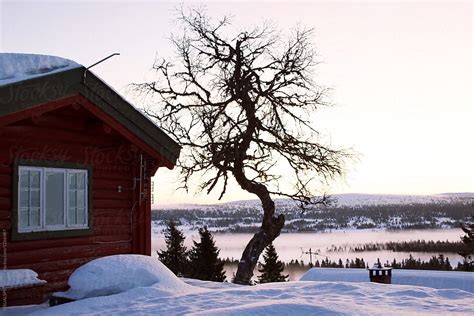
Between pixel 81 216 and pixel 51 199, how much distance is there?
852mm

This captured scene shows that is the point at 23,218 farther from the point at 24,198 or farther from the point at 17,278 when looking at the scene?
the point at 17,278

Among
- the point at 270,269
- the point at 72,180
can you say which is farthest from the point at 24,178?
the point at 270,269

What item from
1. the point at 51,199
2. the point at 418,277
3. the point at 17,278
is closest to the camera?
the point at 17,278

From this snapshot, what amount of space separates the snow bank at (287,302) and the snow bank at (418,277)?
8.12 m

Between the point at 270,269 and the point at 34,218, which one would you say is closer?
the point at 34,218

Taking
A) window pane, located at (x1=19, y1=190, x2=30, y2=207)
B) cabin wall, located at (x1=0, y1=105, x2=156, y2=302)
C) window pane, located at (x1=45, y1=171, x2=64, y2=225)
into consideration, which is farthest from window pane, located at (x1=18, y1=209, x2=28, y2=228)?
window pane, located at (x1=45, y1=171, x2=64, y2=225)

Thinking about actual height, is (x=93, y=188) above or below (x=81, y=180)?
below

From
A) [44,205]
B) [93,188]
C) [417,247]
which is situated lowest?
[417,247]

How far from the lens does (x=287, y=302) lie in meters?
6.55

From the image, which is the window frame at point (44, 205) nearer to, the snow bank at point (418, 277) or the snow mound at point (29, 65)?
the snow mound at point (29, 65)

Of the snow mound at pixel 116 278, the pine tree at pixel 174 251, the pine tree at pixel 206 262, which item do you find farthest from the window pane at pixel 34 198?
the pine tree at pixel 174 251

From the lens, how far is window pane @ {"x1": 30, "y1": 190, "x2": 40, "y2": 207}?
30.8ft

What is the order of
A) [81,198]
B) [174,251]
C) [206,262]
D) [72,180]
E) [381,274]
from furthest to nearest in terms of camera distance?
1. [174,251]
2. [206,262]
3. [381,274]
4. [81,198]
5. [72,180]

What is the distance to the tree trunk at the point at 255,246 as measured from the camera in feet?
73.8
